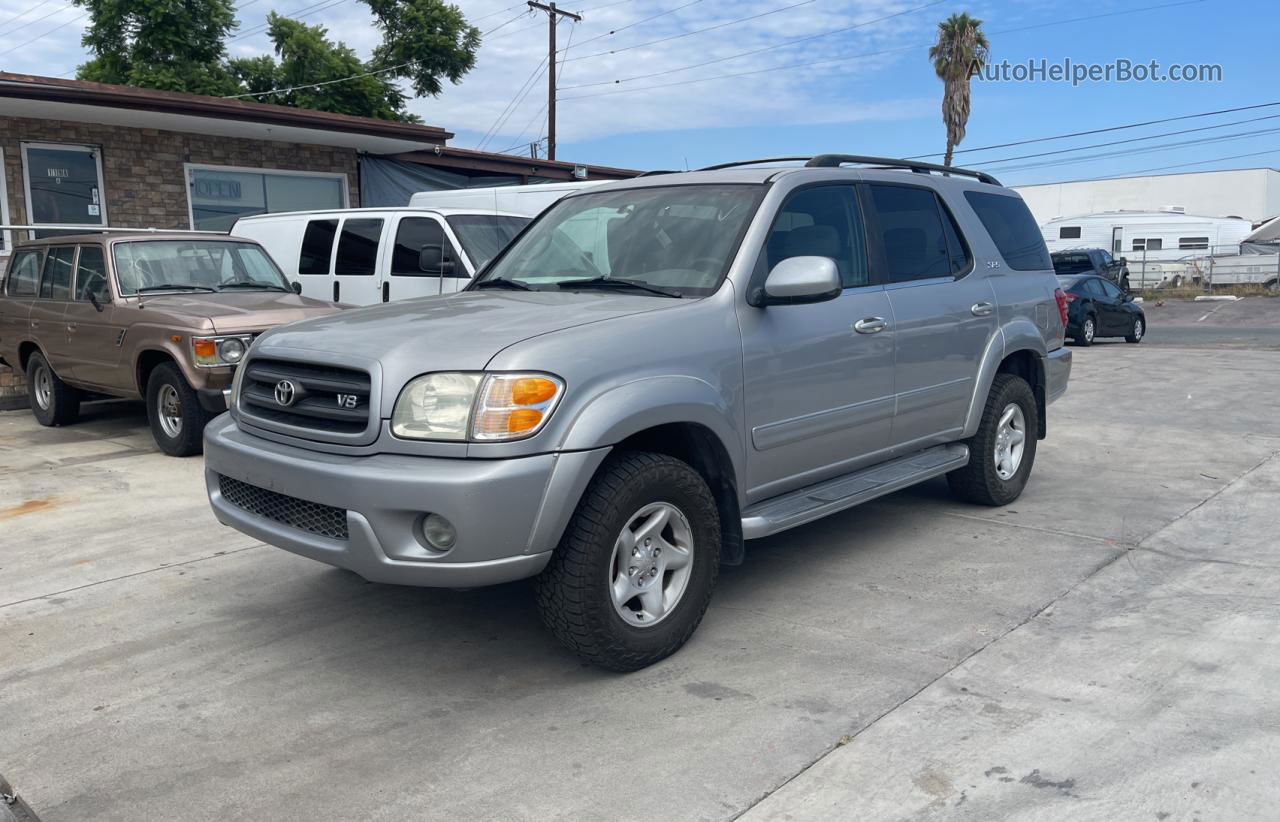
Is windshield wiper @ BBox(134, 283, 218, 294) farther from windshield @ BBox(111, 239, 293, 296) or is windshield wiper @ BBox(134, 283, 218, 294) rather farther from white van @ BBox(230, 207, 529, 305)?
white van @ BBox(230, 207, 529, 305)

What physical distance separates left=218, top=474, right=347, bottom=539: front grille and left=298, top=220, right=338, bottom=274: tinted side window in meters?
6.73

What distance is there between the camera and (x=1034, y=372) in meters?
6.59

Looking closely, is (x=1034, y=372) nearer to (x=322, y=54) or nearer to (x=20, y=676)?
(x=20, y=676)

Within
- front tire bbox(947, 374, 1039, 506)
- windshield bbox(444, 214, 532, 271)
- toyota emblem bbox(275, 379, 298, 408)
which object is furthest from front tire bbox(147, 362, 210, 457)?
front tire bbox(947, 374, 1039, 506)

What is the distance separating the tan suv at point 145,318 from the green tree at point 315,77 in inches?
880

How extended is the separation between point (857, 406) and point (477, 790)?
2.57m

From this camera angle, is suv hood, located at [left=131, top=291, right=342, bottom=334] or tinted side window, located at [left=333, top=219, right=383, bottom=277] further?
tinted side window, located at [left=333, top=219, right=383, bottom=277]

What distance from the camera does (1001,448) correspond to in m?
6.33

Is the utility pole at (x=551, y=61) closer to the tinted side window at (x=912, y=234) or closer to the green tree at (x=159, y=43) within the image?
the green tree at (x=159, y=43)

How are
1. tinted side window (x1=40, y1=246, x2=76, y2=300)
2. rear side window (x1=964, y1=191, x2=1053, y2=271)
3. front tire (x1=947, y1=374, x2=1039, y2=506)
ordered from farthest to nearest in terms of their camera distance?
tinted side window (x1=40, y1=246, x2=76, y2=300)
rear side window (x1=964, y1=191, x2=1053, y2=271)
front tire (x1=947, y1=374, x2=1039, y2=506)

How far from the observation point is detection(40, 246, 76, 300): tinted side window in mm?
9086

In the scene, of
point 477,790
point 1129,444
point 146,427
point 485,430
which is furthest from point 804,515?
point 146,427

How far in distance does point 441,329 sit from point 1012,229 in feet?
13.2

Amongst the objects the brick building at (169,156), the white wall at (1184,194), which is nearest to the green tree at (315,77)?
the brick building at (169,156)
